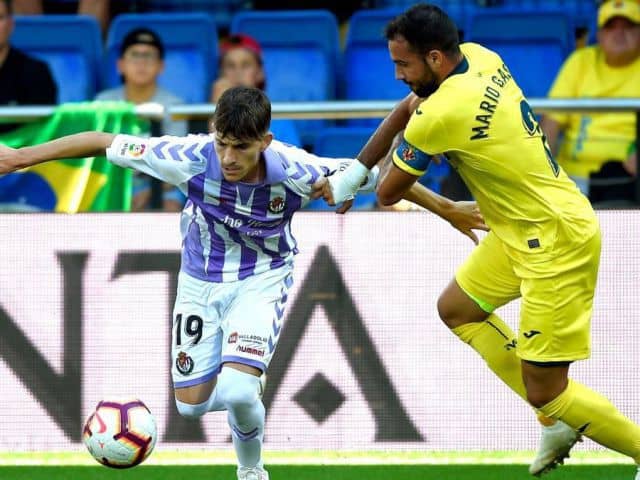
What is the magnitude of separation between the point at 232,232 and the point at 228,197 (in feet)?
0.61

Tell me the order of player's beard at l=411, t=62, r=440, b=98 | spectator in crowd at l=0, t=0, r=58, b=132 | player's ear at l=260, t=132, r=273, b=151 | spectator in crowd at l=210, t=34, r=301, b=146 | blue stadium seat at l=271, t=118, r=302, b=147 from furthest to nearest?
spectator in crowd at l=0, t=0, r=58, b=132, spectator in crowd at l=210, t=34, r=301, b=146, blue stadium seat at l=271, t=118, r=302, b=147, player's ear at l=260, t=132, r=273, b=151, player's beard at l=411, t=62, r=440, b=98

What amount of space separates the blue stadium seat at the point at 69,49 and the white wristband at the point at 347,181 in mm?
4423

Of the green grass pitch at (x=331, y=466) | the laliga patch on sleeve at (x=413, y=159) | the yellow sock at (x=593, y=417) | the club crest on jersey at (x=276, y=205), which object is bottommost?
the green grass pitch at (x=331, y=466)

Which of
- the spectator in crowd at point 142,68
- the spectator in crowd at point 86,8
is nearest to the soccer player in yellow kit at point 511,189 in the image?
the spectator in crowd at point 142,68

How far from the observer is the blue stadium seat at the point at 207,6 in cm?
1115

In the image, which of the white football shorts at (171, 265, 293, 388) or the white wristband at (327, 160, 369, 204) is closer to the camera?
the white wristband at (327, 160, 369, 204)

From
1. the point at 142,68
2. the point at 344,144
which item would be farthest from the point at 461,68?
the point at 142,68

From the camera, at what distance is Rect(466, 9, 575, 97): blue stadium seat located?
9992mm

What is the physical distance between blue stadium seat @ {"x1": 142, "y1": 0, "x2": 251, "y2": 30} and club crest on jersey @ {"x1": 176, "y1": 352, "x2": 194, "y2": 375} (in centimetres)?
548

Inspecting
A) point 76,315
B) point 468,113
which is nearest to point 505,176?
point 468,113

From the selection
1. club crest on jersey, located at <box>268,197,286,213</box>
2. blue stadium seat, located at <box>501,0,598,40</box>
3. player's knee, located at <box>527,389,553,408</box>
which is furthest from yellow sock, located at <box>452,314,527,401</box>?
blue stadium seat, located at <box>501,0,598,40</box>

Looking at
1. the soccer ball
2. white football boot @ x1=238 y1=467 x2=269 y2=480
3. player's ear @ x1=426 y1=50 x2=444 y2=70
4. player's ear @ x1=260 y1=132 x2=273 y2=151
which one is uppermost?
player's ear @ x1=426 y1=50 x2=444 y2=70

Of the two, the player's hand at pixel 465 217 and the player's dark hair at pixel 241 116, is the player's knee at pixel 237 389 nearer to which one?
the player's dark hair at pixel 241 116

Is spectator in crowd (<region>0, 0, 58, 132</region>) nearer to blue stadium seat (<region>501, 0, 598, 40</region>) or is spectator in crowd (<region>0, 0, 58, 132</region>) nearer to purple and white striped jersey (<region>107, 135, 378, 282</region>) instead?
purple and white striped jersey (<region>107, 135, 378, 282</region>)
